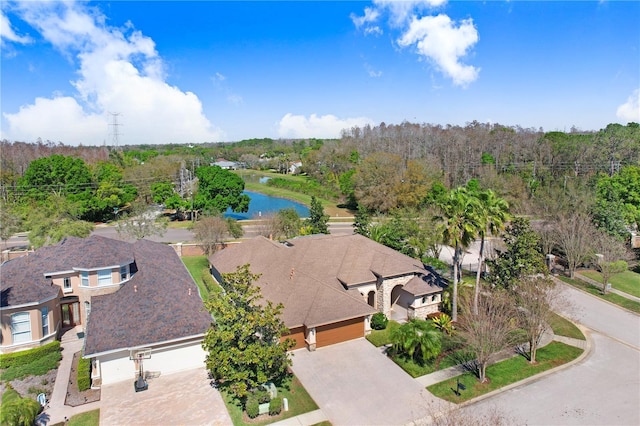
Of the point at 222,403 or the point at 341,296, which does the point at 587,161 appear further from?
the point at 222,403

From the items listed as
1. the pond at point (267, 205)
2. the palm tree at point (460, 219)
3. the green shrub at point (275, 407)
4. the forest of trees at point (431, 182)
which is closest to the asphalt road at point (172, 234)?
the forest of trees at point (431, 182)

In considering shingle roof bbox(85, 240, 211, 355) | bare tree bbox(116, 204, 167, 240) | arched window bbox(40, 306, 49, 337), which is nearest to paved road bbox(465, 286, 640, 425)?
shingle roof bbox(85, 240, 211, 355)

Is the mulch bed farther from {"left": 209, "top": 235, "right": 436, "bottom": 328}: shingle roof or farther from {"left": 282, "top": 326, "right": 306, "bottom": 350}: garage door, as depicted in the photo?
{"left": 209, "top": 235, "right": 436, "bottom": 328}: shingle roof

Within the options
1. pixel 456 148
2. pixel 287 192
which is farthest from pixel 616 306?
pixel 287 192

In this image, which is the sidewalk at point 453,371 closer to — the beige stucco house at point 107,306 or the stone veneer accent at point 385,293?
the stone veneer accent at point 385,293

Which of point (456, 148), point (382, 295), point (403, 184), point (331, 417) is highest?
point (456, 148)
